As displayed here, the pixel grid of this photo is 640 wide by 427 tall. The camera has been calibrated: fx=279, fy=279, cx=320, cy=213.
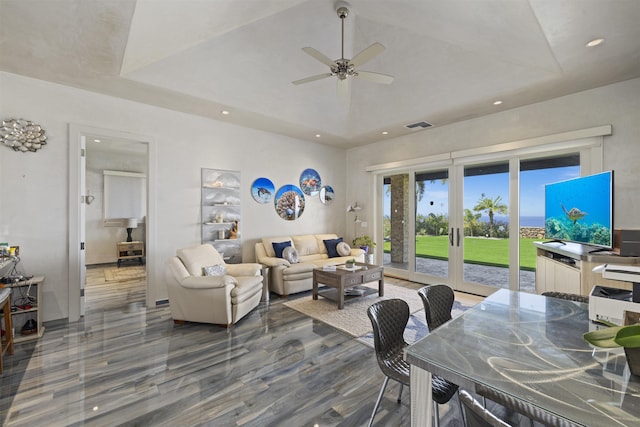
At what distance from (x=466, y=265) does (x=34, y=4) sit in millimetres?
6196

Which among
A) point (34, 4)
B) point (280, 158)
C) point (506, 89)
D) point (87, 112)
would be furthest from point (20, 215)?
point (506, 89)

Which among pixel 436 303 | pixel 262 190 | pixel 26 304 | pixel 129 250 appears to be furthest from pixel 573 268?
pixel 129 250

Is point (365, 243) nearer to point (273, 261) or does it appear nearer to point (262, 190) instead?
point (273, 261)

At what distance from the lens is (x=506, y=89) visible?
144 inches

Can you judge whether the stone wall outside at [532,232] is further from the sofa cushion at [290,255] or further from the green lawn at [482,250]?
the sofa cushion at [290,255]

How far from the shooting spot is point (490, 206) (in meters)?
4.67

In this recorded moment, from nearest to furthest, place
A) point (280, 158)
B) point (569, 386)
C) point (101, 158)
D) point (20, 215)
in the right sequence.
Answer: point (569, 386) < point (20, 215) < point (280, 158) < point (101, 158)

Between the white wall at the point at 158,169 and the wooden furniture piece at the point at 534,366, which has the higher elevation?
the white wall at the point at 158,169

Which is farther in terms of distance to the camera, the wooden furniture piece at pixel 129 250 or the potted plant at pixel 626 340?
the wooden furniture piece at pixel 129 250

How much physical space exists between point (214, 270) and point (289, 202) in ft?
8.05

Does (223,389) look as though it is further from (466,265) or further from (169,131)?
(466,265)

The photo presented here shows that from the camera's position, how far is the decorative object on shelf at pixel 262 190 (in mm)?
5414

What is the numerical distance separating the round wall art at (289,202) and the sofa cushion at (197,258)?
1890 mm

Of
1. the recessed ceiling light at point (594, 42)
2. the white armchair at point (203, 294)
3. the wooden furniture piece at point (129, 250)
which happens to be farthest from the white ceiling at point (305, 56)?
the wooden furniture piece at point (129, 250)
